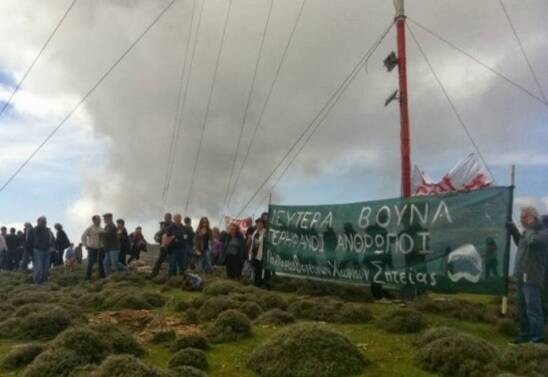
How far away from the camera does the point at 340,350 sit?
360 inches

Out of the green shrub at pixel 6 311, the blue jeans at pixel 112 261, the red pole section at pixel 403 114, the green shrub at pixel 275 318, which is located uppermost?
the red pole section at pixel 403 114

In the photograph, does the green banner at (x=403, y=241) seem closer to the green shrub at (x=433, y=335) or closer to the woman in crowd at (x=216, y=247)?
the green shrub at (x=433, y=335)

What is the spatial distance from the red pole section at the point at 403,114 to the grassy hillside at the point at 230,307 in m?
3.17

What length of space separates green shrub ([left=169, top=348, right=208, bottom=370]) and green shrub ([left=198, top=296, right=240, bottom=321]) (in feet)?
11.3

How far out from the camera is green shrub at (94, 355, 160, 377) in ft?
25.7

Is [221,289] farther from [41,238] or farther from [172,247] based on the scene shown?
[41,238]

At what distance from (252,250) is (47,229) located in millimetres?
7033

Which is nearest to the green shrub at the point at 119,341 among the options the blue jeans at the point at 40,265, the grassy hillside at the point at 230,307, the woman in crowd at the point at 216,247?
the grassy hillside at the point at 230,307

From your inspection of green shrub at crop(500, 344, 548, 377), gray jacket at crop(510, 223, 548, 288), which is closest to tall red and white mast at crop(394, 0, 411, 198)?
gray jacket at crop(510, 223, 548, 288)

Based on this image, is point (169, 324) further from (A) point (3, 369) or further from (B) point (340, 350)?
(B) point (340, 350)

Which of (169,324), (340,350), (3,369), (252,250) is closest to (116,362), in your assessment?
(3,369)

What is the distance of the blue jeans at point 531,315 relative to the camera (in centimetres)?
1063

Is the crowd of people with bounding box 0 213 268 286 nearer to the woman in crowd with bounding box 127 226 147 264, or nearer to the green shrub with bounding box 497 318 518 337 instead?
the woman in crowd with bounding box 127 226 147 264

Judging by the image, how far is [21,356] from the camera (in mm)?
9719
